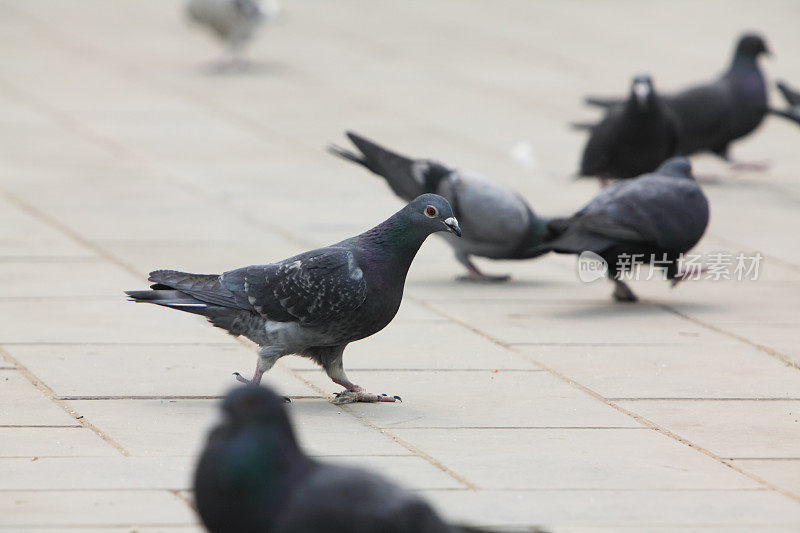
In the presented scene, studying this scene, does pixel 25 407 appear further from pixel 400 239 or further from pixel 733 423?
pixel 733 423

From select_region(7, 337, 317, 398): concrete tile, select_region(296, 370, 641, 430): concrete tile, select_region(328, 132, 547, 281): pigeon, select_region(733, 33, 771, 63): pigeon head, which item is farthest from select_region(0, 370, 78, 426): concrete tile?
select_region(733, 33, 771, 63): pigeon head

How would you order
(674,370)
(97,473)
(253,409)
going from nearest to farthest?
(253,409) < (97,473) < (674,370)

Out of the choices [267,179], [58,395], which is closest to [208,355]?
[58,395]

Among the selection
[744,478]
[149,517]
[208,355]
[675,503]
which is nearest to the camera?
[149,517]

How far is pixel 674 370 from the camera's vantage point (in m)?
7.24

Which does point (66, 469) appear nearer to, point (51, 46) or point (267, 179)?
point (267, 179)

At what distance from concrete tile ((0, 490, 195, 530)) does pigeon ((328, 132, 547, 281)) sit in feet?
13.6

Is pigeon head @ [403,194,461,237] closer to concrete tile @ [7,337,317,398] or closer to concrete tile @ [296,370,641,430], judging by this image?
concrete tile @ [296,370,641,430]

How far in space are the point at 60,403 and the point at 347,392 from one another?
1.29 metres

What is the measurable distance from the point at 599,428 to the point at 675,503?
1.04 metres

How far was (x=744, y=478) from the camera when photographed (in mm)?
5504

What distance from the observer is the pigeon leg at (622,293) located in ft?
28.7

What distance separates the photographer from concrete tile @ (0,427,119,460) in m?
5.57

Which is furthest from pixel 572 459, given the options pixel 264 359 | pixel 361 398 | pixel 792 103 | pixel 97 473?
pixel 792 103
